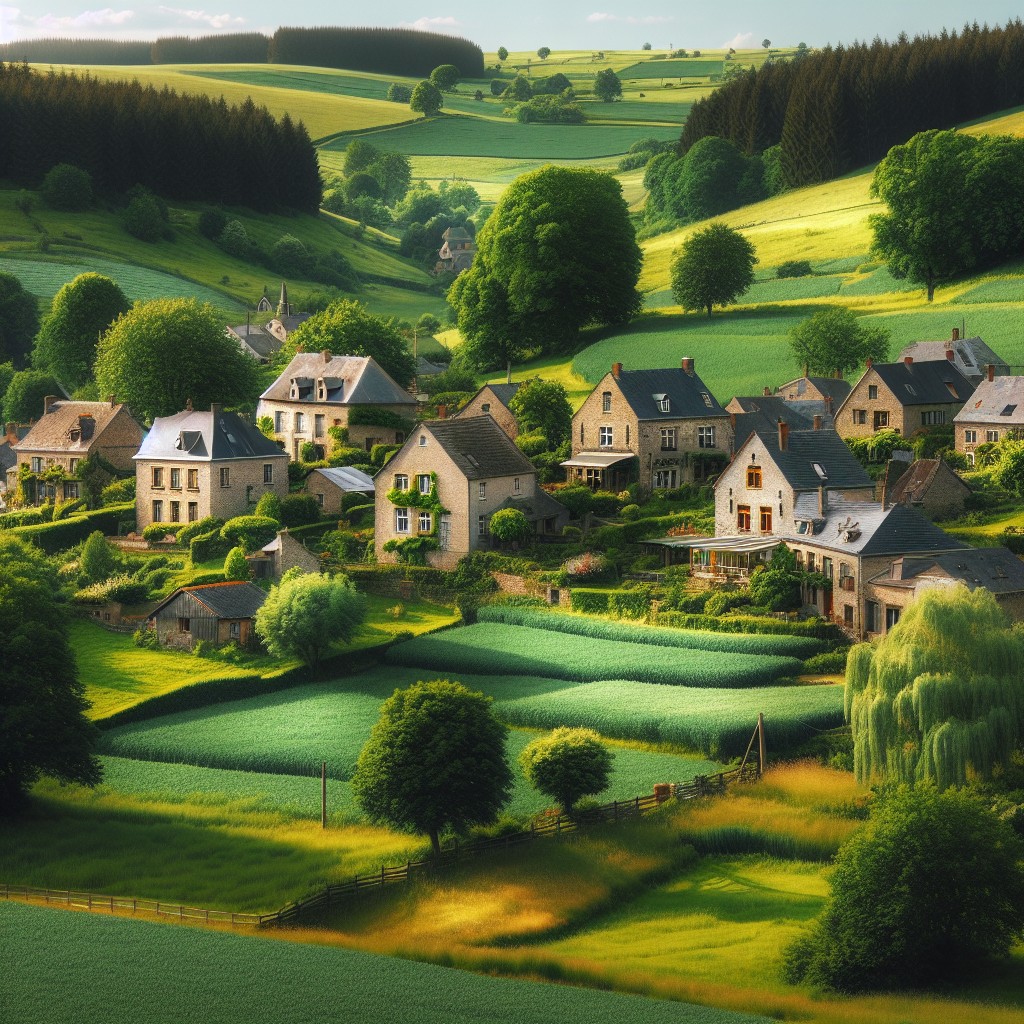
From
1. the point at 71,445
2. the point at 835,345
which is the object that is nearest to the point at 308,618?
the point at 71,445

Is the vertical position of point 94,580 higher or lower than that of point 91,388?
lower

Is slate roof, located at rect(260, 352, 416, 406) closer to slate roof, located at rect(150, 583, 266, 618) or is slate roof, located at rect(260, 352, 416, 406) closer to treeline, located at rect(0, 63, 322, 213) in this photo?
slate roof, located at rect(150, 583, 266, 618)

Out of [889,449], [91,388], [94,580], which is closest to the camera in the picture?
[94,580]

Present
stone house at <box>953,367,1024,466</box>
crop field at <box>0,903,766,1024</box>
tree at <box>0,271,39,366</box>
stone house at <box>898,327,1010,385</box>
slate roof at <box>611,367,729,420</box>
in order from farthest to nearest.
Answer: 1. tree at <box>0,271,39,366</box>
2. stone house at <box>898,327,1010,385</box>
3. slate roof at <box>611,367,729,420</box>
4. stone house at <box>953,367,1024,466</box>
5. crop field at <box>0,903,766,1024</box>

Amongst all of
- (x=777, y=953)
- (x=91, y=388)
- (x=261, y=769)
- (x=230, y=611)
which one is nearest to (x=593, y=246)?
(x=91, y=388)

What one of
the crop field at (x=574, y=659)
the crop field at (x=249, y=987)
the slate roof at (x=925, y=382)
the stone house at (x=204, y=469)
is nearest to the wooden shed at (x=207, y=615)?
the crop field at (x=574, y=659)

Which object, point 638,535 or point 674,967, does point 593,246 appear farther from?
point 674,967

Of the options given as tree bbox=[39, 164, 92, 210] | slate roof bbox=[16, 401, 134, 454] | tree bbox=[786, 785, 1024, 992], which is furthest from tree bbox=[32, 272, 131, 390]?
tree bbox=[786, 785, 1024, 992]

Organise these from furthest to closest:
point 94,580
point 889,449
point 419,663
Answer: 1. point 889,449
2. point 94,580
3. point 419,663
